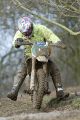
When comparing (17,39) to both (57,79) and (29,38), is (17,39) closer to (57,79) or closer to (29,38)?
(29,38)

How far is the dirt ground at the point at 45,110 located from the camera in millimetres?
10625

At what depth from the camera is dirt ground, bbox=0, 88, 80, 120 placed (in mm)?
10625

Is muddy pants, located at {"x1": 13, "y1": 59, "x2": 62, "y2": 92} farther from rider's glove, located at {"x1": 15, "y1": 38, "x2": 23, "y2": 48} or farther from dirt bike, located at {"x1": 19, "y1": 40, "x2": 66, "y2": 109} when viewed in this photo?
rider's glove, located at {"x1": 15, "y1": 38, "x2": 23, "y2": 48}

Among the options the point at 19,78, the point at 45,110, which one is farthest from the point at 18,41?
the point at 45,110

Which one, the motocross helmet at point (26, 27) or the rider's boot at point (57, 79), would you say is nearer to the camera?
the motocross helmet at point (26, 27)

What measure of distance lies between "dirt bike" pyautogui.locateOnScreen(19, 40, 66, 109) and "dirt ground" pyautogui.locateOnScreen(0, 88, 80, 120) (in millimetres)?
314

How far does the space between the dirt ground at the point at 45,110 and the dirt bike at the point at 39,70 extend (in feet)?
1.03

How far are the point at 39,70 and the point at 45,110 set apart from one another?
913 mm

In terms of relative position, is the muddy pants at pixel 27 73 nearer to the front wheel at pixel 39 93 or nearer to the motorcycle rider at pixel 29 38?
the motorcycle rider at pixel 29 38

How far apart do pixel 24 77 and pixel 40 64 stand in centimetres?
64

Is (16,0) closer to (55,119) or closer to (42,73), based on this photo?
(42,73)

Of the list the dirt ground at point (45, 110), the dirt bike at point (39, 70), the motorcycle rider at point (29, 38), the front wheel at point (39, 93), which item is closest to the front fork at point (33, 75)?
the dirt bike at point (39, 70)

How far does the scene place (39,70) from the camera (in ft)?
43.7

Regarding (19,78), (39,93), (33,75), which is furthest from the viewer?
(19,78)
